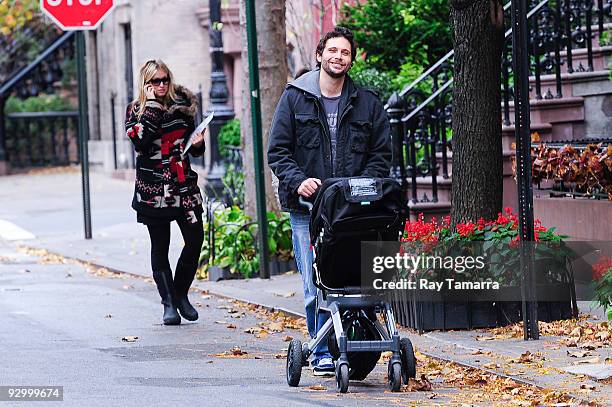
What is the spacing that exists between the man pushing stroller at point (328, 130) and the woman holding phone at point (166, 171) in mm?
2209

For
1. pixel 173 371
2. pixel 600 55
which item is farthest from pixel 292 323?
pixel 600 55

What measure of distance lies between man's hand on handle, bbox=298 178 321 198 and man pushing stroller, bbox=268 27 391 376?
6.0 inches

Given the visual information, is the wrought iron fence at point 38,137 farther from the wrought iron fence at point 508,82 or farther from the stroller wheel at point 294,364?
the stroller wheel at point 294,364

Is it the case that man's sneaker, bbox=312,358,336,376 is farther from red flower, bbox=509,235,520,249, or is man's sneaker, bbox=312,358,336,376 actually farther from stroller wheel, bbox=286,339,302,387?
red flower, bbox=509,235,520,249

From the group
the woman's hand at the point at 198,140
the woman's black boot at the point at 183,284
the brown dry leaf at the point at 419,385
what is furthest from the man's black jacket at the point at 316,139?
the woman's black boot at the point at 183,284

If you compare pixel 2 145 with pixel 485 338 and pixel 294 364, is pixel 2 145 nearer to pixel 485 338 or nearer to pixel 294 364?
pixel 485 338

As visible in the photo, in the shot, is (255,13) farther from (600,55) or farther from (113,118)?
(113,118)

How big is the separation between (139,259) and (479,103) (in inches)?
246

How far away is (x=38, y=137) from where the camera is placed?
29922 millimetres

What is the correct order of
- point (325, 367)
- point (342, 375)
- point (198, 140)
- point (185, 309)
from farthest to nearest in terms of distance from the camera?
point (185, 309) → point (198, 140) → point (325, 367) → point (342, 375)

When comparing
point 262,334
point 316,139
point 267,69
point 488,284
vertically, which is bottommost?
point 262,334

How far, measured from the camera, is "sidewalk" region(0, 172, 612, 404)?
799 cm

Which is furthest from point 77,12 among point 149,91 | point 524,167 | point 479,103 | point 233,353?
point 524,167

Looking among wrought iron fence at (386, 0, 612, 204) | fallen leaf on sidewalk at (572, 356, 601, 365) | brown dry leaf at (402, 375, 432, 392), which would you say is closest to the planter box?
fallen leaf on sidewalk at (572, 356, 601, 365)
